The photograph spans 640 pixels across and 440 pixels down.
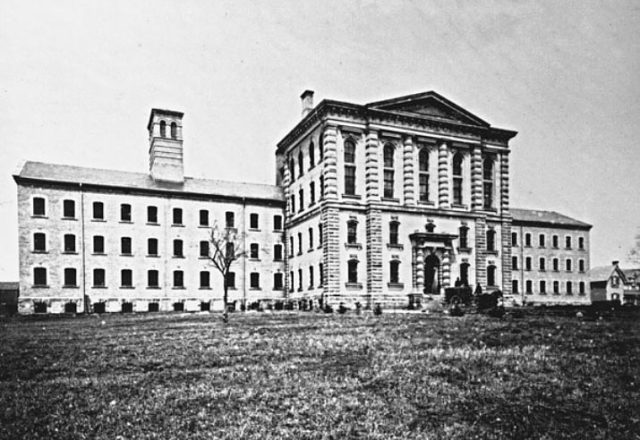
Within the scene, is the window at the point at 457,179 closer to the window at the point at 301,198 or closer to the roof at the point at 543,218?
the window at the point at 301,198

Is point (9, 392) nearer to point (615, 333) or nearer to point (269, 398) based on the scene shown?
point (269, 398)

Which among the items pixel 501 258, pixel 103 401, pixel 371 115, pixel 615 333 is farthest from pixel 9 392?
pixel 501 258

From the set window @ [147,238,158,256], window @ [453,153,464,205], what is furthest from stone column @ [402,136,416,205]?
window @ [147,238,158,256]

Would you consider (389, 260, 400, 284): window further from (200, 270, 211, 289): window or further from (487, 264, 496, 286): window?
(200, 270, 211, 289): window

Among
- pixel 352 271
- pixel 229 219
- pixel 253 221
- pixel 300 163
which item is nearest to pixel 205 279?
pixel 229 219

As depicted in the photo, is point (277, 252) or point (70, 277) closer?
point (70, 277)

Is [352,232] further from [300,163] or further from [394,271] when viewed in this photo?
[300,163]

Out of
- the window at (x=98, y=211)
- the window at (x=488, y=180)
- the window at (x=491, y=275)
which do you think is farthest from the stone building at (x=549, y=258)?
the window at (x=98, y=211)

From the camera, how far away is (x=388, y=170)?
44.9 meters

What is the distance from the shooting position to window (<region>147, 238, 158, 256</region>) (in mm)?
49519

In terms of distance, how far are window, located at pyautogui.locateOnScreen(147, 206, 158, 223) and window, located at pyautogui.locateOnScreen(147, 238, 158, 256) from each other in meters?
1.70

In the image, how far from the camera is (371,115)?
44.1 metres

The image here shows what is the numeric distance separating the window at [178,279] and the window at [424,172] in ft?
73.1

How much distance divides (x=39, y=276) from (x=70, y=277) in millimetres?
2317
